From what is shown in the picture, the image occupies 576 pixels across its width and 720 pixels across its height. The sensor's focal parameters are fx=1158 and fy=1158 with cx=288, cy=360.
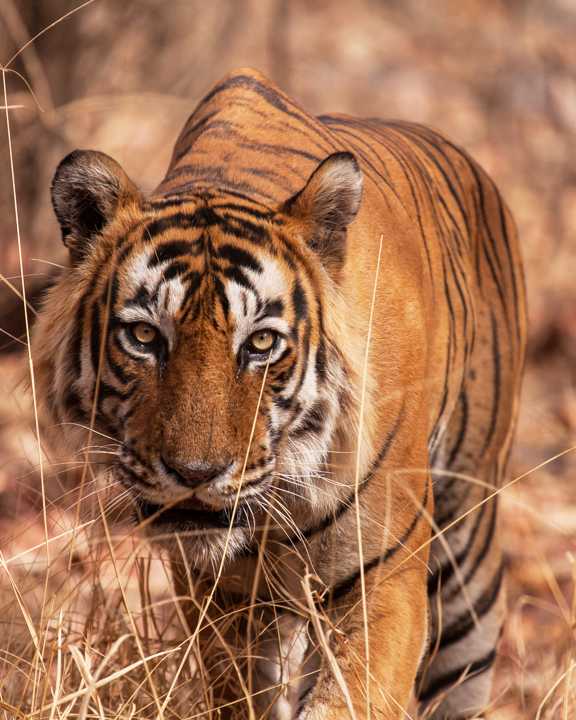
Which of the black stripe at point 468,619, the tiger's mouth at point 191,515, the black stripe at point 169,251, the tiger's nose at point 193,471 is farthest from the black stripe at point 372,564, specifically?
the black stripe at point 468,619

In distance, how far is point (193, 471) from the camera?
2.03 meters

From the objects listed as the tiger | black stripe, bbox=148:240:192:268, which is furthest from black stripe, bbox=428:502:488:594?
black stripe, bbox=148:240:192:268

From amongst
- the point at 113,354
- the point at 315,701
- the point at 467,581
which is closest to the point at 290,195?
the point at 113,354

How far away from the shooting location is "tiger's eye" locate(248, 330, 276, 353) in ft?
7.08

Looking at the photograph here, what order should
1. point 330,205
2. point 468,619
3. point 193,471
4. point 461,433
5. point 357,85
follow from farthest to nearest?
1. point 357,85
2. point 468,619
3. point 461,433
4. point 330,205
5. point 193,471

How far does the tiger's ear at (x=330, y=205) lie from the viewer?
7.34 ft

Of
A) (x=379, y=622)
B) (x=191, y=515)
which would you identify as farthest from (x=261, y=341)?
(x=379, y=622)

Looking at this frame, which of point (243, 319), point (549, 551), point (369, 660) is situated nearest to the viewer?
point (243, 319)

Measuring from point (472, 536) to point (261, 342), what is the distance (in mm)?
1344

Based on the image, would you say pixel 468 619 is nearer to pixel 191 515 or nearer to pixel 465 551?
pixel 465 551

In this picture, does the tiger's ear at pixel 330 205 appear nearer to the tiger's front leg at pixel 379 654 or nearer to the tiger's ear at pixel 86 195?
the tiger's ear at pixel 86 195

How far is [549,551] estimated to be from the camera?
204 inches

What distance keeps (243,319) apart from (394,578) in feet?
2.18

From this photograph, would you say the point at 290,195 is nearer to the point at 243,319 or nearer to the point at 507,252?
the point at 243,319
